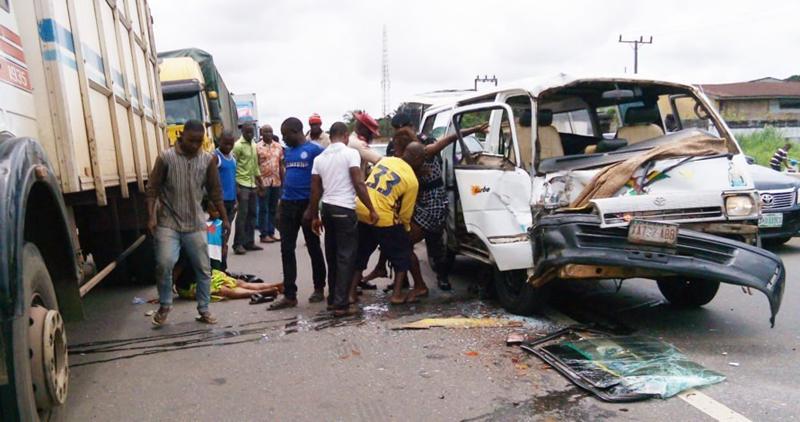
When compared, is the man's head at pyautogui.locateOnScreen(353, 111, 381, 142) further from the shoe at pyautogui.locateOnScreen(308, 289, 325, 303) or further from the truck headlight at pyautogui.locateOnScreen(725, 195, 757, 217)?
the truck headlight at pyautogui.locateOnScreen(725, 195, 757, 217)

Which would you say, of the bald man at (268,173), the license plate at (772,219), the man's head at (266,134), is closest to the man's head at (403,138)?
the bald man at (268,173)

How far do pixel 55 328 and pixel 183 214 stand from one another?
7.27ft

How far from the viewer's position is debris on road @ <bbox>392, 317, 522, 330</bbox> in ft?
17.0

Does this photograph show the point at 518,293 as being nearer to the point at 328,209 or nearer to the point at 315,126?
the point at 328,209

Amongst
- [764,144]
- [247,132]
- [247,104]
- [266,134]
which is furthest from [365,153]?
[247,104]

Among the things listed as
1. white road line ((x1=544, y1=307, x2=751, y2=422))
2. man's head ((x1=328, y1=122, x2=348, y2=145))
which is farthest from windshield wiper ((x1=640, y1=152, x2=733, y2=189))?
man's head ((x1=328, y1=122, x2=348, y2=145))

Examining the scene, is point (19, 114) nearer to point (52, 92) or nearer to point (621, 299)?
point (52, 92)

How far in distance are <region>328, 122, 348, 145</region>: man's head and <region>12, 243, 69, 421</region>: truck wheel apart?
2.92 m

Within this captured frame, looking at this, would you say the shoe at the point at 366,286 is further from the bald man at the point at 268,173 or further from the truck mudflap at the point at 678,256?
the bald man at the point at 268,173

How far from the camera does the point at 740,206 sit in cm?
457

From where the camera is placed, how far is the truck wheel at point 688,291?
18.0ft

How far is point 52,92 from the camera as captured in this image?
3414 mm

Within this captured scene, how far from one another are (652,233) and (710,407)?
1.22 meters

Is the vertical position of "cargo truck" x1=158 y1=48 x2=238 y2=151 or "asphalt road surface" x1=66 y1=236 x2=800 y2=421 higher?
"cargo truck" x1=158 y1=48 x2=238 y2=151
